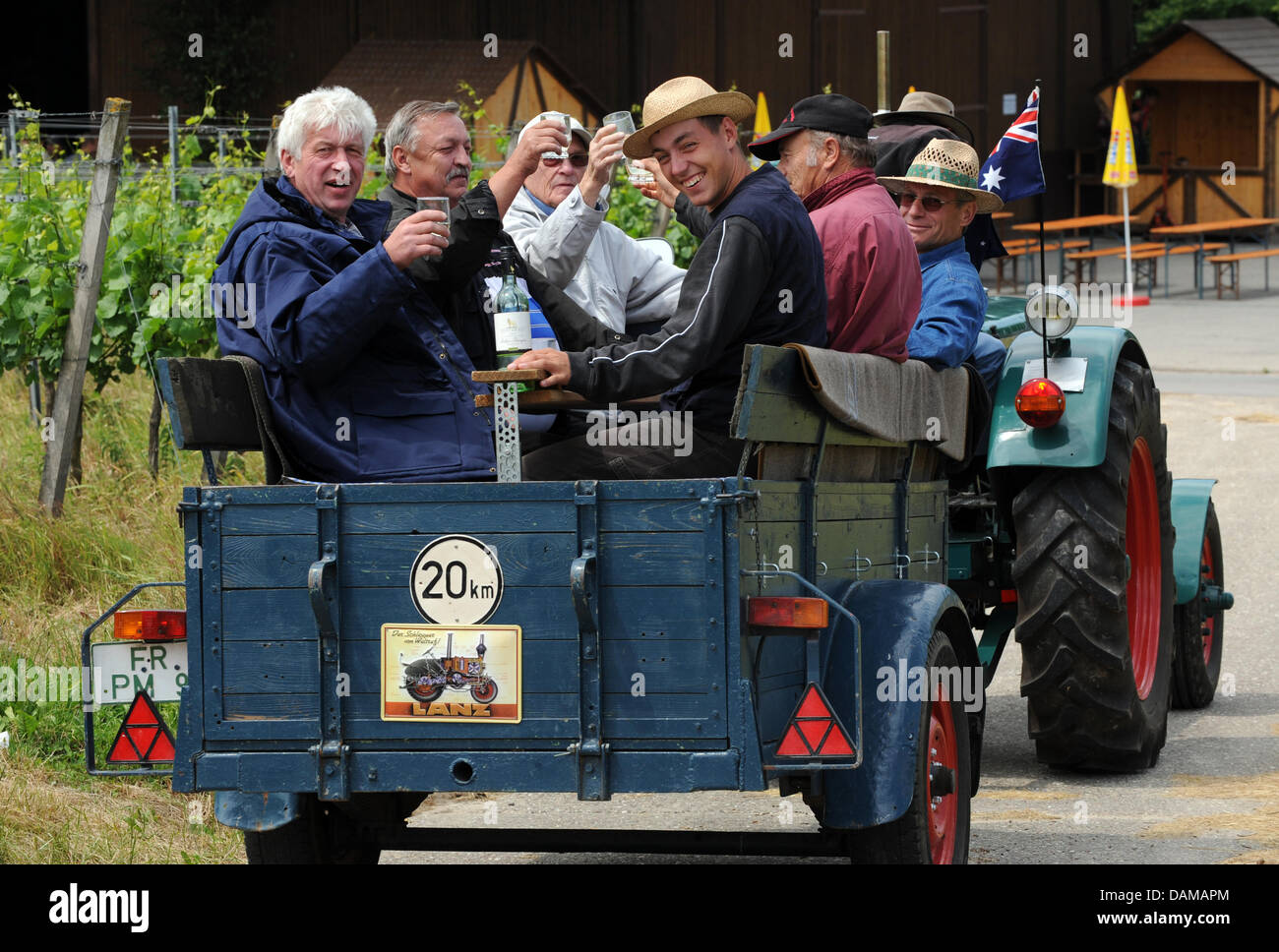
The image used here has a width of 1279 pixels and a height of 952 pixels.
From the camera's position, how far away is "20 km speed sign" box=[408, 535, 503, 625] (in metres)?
4.12

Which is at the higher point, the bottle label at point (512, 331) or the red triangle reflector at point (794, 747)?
the bottle label at point (512, 331)

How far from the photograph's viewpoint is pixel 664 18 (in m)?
26.8

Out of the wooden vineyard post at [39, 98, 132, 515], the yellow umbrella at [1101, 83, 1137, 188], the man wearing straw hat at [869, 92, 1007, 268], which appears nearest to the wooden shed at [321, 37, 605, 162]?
the yellow umbrella at [1101, 83, 1137, 188]

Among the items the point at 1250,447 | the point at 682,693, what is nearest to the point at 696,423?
the point at 682,693

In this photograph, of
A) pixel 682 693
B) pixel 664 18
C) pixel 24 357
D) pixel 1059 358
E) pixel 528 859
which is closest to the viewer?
pixel 682 693

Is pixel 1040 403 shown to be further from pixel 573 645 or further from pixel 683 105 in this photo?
pixel 573 645

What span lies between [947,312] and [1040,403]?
20.2 inches

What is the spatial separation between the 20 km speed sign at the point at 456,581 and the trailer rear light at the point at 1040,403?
267cm

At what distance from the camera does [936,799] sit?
4.83 metres

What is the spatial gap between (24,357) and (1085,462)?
18.4ft

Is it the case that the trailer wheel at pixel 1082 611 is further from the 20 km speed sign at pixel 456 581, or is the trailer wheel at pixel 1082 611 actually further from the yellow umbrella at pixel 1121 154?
the yellow umbrella at pixel 1121 154

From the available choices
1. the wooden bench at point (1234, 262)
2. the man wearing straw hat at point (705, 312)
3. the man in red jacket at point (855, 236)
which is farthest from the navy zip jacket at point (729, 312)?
the wooden bench at point (1234, 262)

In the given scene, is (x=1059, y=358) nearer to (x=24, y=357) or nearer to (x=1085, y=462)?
(x=1085, y=462)

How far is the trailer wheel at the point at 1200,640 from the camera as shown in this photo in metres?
7.38
